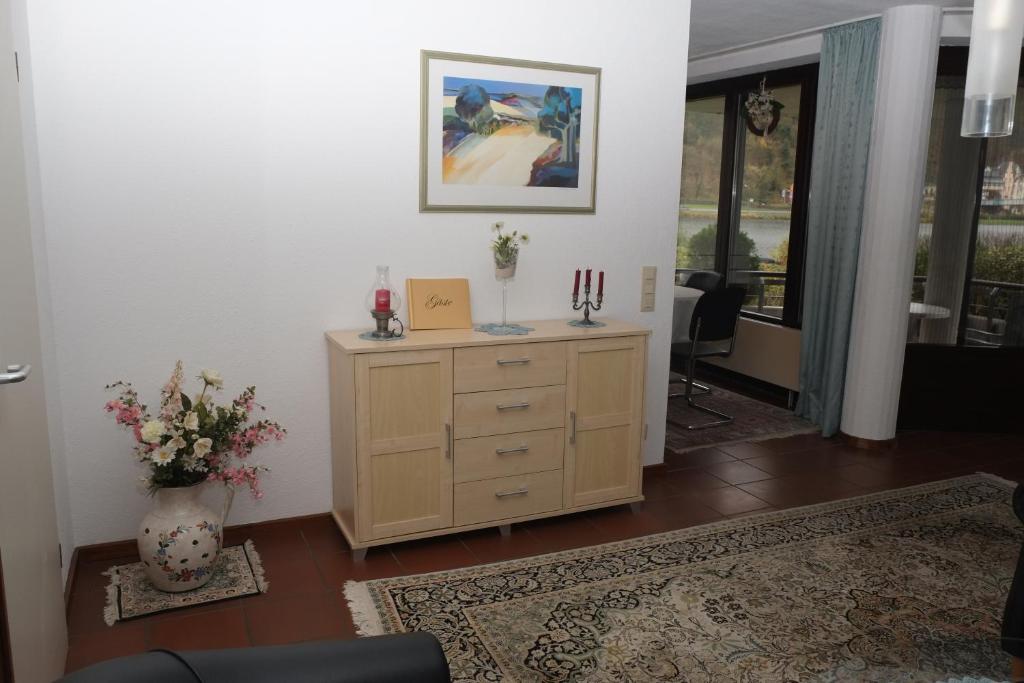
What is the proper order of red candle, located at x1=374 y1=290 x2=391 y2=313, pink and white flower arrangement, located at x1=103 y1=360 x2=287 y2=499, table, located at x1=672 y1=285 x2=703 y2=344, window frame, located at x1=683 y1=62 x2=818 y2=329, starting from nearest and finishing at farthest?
pink and white flower arrangement, located at x1=103 y1=360 x2=287 y2=499, red candle, located at x1=374 y1=290 x2=391 y2=313, table, located at x1=672 y1=285 x2=703 y2=344, window frame, located at x1=683 y1=62 x2=818 y2=329

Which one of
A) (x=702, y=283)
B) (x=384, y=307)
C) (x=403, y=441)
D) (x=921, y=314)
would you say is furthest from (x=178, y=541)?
(x=921, y=314)

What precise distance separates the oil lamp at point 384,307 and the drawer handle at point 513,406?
0.49m

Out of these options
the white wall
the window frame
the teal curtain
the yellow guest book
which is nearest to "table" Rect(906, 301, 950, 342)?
the teal curtain

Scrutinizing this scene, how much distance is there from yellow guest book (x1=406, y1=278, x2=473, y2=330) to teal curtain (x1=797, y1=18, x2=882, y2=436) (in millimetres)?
2515

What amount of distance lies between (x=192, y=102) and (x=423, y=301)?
1138 millimetres

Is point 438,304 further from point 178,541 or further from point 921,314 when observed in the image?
point 921,314

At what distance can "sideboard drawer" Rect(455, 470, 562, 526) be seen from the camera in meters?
3.20

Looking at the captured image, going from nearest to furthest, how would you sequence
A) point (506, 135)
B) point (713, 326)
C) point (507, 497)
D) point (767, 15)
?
point (507, 497) → point (506, 135) → point (767, 15) → point (713, 326)

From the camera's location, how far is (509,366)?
125 inches

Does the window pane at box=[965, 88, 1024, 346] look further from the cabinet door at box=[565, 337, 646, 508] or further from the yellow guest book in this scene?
the yellow guest book

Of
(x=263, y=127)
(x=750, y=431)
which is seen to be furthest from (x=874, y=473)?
(x=263, y=127)

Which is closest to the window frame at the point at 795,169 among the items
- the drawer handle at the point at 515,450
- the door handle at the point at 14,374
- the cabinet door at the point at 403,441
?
the drawer handle at the point at 515,450

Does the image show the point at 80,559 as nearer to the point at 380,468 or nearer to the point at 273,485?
the point at 273,485

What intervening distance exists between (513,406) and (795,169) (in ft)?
10.9
